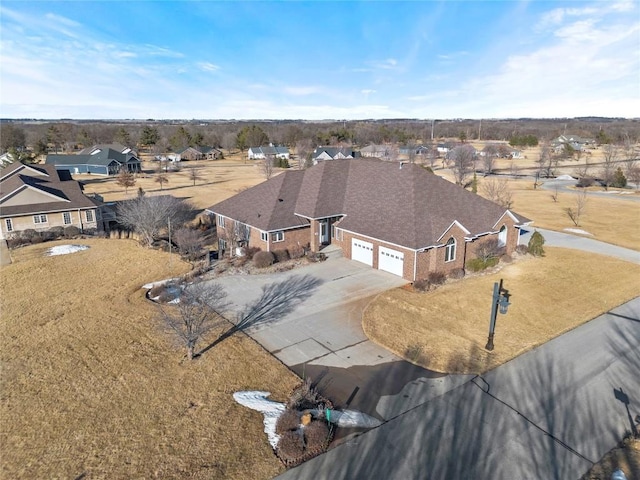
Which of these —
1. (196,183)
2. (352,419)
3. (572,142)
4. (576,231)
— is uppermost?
(572,142)

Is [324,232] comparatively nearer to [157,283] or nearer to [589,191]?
[157,283]

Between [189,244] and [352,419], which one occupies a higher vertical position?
[189,244]

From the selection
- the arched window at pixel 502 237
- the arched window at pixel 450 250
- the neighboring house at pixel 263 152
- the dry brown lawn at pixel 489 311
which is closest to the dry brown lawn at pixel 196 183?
the neighboring house at pixel 263 152

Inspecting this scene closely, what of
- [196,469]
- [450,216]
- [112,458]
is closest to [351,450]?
[196,469]

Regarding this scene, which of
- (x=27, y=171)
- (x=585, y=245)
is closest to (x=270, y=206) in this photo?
(x=585, y=245)

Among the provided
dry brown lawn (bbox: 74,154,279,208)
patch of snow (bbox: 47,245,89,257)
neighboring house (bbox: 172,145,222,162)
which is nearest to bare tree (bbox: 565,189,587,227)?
dry brown lawn (bbox: 74,154,279,208)

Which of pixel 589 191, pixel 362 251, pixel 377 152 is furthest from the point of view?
pixel 377 152

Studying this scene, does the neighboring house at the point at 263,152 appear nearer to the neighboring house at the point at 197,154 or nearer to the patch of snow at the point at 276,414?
the neighboring house at the point at 197,154
